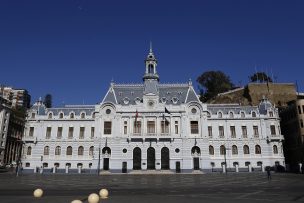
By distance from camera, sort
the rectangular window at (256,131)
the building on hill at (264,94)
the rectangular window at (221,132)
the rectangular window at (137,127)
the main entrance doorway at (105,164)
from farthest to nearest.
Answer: the building on hill at (264,94) → the rectangular window at (221,132) → the rectangular window at (256,131) → the rectangular window at (137,127) → the main entrance doorway at (105,164)

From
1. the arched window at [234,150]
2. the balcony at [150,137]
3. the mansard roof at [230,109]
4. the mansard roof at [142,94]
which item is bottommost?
the arched window at [234,150]

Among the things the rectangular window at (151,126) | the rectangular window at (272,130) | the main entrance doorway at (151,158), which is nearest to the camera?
the main entrance doorway at (151,158)

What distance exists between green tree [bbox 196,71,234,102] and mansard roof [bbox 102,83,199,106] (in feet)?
105

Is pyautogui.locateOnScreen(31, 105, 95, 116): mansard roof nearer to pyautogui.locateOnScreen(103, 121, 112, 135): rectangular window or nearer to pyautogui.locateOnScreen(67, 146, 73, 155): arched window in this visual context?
pyautogui.locateOnScreen(103, 121, 112, 135): rectangular window

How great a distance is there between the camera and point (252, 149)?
6812cm

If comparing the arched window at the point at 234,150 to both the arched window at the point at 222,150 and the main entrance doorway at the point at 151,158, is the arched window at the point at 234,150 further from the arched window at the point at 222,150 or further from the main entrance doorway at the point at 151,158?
the main entrance doorway at the point at 151,158

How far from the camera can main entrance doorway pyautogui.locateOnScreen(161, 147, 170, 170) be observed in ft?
214

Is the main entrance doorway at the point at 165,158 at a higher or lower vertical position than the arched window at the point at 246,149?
lower

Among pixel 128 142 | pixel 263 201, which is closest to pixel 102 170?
pixel 128 142

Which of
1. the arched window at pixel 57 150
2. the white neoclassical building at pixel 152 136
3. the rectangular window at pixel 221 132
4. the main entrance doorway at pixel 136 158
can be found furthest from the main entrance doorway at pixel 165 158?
the arched window at pixel 57 150

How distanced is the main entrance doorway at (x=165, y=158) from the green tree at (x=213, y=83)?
41.9 metres

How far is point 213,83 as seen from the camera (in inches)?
4168

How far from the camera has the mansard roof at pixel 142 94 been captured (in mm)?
70688

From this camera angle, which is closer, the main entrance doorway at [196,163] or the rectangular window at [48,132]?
the main entrance doorway at [196,163]
